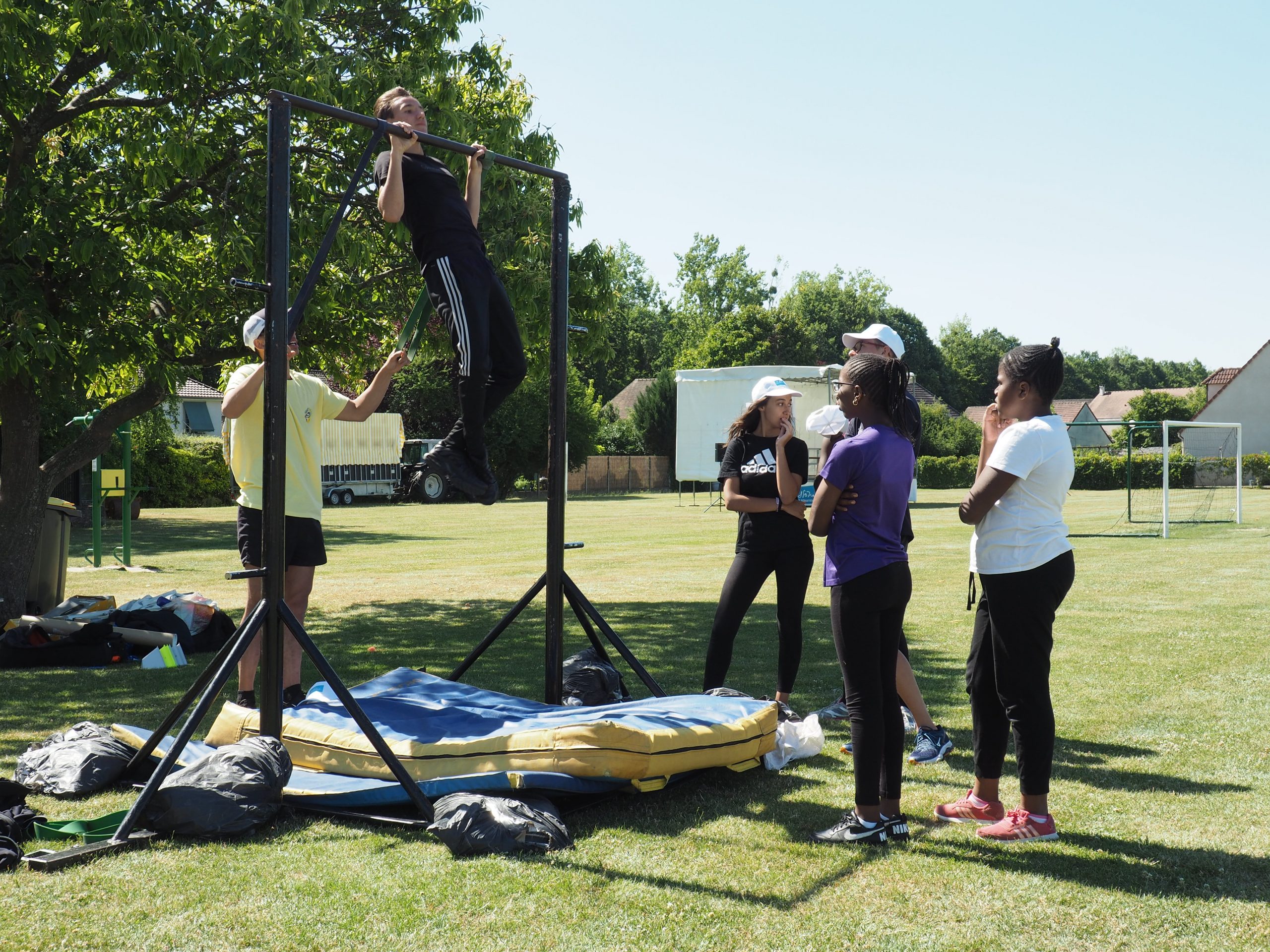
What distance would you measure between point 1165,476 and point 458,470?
852 inches

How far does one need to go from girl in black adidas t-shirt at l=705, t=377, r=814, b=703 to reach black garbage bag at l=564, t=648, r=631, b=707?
575mm

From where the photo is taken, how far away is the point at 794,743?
18.0ft

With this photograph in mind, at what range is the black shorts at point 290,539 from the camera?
5918 millimetres

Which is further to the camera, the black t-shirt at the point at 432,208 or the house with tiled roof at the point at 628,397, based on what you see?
the house with tiled roof at the point at 628,397

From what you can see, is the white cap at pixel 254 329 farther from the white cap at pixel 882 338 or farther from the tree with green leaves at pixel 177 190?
the tree with green leaves at pixel 177 190

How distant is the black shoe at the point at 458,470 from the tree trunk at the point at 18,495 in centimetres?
644

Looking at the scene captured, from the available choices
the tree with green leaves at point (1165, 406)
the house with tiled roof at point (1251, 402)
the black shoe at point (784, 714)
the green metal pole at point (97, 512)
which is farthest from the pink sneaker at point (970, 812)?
the tree with green leaves at point (1165, 406)

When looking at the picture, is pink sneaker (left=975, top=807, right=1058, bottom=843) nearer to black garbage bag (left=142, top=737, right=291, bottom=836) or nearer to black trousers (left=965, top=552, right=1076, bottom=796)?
black trousers (left=965, top=552, right=1076, bottom=796)

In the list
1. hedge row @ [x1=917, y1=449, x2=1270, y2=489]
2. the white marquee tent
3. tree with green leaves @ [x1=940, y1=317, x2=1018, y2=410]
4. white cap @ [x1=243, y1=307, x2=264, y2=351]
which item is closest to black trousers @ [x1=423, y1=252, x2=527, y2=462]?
white cap @ [x1=243, y1=307, x2=264, y2=351]

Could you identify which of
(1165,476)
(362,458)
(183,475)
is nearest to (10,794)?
(1165,476)

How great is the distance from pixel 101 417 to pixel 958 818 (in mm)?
8644

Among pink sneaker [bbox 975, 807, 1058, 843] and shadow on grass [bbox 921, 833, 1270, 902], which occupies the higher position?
pink sneaker [bbox 975, 807, 1058, 843]

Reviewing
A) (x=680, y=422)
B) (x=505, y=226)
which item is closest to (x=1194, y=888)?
(x=505, y=226)

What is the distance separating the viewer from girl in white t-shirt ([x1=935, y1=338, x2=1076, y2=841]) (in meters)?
4.11
